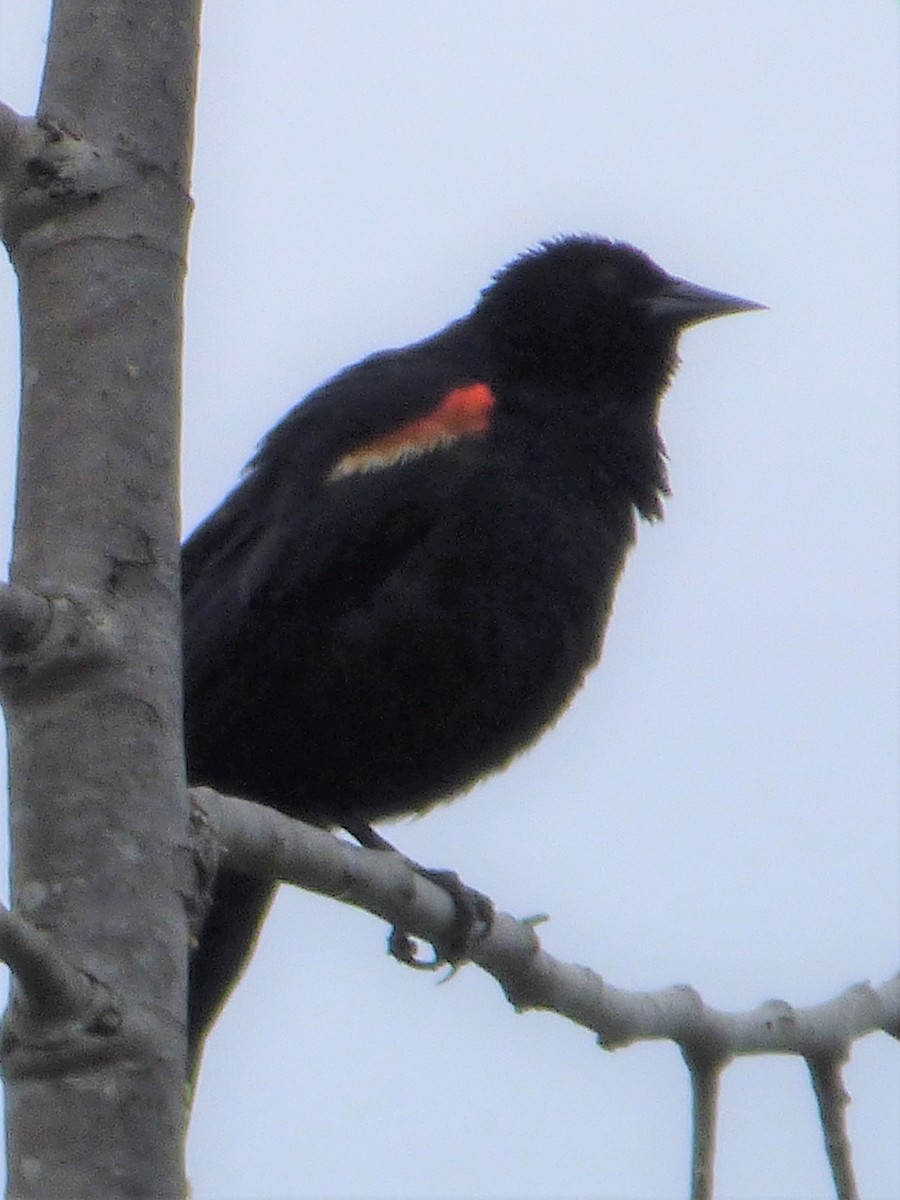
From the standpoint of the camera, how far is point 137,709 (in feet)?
5.39

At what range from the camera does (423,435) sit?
3.43 m

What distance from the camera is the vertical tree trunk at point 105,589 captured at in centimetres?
148

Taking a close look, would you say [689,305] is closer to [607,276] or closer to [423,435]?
[607,276]

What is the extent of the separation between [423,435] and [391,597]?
33 centimetres

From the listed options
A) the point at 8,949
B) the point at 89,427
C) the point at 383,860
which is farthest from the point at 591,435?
the point at 8,949

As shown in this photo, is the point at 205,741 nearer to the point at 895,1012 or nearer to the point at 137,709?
the point at 895,1012

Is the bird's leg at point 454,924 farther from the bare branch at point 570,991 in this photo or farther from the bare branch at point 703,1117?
the bare branch at point 703,1117

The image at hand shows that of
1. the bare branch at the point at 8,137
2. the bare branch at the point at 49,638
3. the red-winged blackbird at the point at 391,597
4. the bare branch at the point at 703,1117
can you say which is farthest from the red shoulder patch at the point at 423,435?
the bare branch at the point at 49,638

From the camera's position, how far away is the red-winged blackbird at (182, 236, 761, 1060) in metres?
3.27

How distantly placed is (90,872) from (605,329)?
2622mm

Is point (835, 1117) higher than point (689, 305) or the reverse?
the reverse

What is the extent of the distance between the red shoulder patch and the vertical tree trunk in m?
1.51

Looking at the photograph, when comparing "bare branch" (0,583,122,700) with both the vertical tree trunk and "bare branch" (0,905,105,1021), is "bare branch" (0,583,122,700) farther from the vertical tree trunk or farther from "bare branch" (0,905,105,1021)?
"bare branch" (0,905,105,1021)

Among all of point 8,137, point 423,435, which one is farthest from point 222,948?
point 8,137
